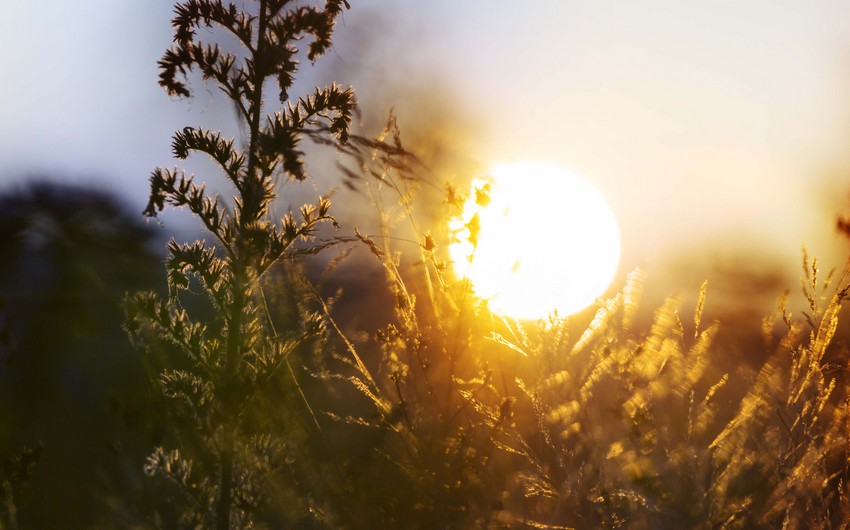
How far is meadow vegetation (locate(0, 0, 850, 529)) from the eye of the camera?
93.4 inches

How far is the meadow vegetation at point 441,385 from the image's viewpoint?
2.37 metres

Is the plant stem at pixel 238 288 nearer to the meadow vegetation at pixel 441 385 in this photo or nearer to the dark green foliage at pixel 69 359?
the meadow vegetation at pixel 441 385

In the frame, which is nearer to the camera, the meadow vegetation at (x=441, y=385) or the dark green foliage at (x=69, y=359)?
the meadow vegetation at (x=441, y=385)

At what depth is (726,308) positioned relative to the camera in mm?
3191

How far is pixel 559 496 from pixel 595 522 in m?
0.22

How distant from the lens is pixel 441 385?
9.05 ft

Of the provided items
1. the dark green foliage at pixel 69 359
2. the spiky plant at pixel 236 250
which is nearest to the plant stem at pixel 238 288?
the spiky plant at pixel 236 250

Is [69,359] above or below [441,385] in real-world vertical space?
above

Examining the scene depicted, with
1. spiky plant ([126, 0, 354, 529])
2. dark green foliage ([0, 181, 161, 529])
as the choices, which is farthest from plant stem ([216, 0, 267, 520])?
dark green foliage ([0, 181, 161, 529])

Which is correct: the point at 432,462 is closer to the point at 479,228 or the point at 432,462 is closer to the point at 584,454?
the point at 584,454

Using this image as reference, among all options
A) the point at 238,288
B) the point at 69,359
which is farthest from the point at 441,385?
the point at 69,359

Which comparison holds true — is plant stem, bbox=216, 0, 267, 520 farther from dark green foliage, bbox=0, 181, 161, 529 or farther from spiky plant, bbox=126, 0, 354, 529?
dark green foliage, bbox=0, 181, 161, 529

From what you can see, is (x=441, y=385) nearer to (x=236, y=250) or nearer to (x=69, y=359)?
(x=236, y=250)

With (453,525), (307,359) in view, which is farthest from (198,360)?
(453,525)
